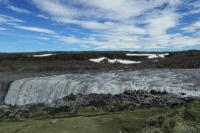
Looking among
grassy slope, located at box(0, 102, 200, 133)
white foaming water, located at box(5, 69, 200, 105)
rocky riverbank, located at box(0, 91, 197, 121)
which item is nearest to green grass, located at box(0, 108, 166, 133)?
grassy slope, located at box(0, 102, 200, 133)

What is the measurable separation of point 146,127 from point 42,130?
15.0 ft

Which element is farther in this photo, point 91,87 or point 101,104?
point 91,87

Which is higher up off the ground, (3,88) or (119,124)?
(119,124)

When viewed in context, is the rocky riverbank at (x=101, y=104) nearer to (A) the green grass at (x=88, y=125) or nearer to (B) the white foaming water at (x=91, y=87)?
A: (B) the white foaming water at (x=91, y=87)

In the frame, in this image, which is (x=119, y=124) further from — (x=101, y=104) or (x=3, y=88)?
(x=3, y=88)

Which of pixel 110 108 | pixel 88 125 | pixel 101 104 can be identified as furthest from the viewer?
pixel 101 104

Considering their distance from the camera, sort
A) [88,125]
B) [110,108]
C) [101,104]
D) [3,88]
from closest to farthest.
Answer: [88,125], [110,108], [101,104], [3,88]

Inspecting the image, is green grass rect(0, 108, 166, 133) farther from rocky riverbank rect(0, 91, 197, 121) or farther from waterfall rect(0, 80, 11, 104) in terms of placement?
waterfall rect(0, 80, 11, 104)

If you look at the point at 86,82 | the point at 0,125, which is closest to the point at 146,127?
the point at 0,125

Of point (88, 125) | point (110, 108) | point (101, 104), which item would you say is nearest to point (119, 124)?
point (88, 125)

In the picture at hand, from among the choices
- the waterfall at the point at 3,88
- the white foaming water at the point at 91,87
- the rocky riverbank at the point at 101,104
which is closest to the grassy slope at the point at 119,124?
the rocky riverbank at the point at 101,104

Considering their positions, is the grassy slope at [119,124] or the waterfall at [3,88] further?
the waterfall at [3,88]

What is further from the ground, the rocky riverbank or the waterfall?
the rocky riverbank

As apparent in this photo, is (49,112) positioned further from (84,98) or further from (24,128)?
(24,128)
